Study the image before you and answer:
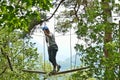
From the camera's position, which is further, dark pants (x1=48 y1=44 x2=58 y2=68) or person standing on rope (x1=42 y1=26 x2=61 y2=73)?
dark pants (x1=48 y1=44 x2=58 y2=68)

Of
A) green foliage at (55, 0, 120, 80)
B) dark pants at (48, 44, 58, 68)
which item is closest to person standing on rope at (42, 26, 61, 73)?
dark pants at (48, 44, 58, 68)

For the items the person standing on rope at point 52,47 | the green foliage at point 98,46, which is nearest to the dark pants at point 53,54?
the person standing on rope at point 52,47

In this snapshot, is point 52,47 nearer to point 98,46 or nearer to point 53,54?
point 53,54

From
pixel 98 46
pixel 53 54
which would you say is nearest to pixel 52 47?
pixel 53 54

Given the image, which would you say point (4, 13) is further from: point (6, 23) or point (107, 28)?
point (107, 28)

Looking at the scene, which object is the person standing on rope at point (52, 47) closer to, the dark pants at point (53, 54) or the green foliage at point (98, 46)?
the dark pants at point (53, 54)

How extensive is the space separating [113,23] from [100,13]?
35 cm

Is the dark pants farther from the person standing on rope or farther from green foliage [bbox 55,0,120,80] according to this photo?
green foliage [bbox 55,0,120,80]

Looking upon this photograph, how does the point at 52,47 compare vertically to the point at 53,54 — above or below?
above

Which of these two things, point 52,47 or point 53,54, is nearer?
point 52,47

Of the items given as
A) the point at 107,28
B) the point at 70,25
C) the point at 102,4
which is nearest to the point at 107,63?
the point at 107,28

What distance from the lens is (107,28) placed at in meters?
7.87

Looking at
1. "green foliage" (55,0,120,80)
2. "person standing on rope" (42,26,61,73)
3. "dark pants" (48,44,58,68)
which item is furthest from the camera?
"dark pants" (48,44,58,68)

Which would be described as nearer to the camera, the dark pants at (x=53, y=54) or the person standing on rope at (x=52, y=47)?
A: the person standing on rope at (x=52, y=47)
